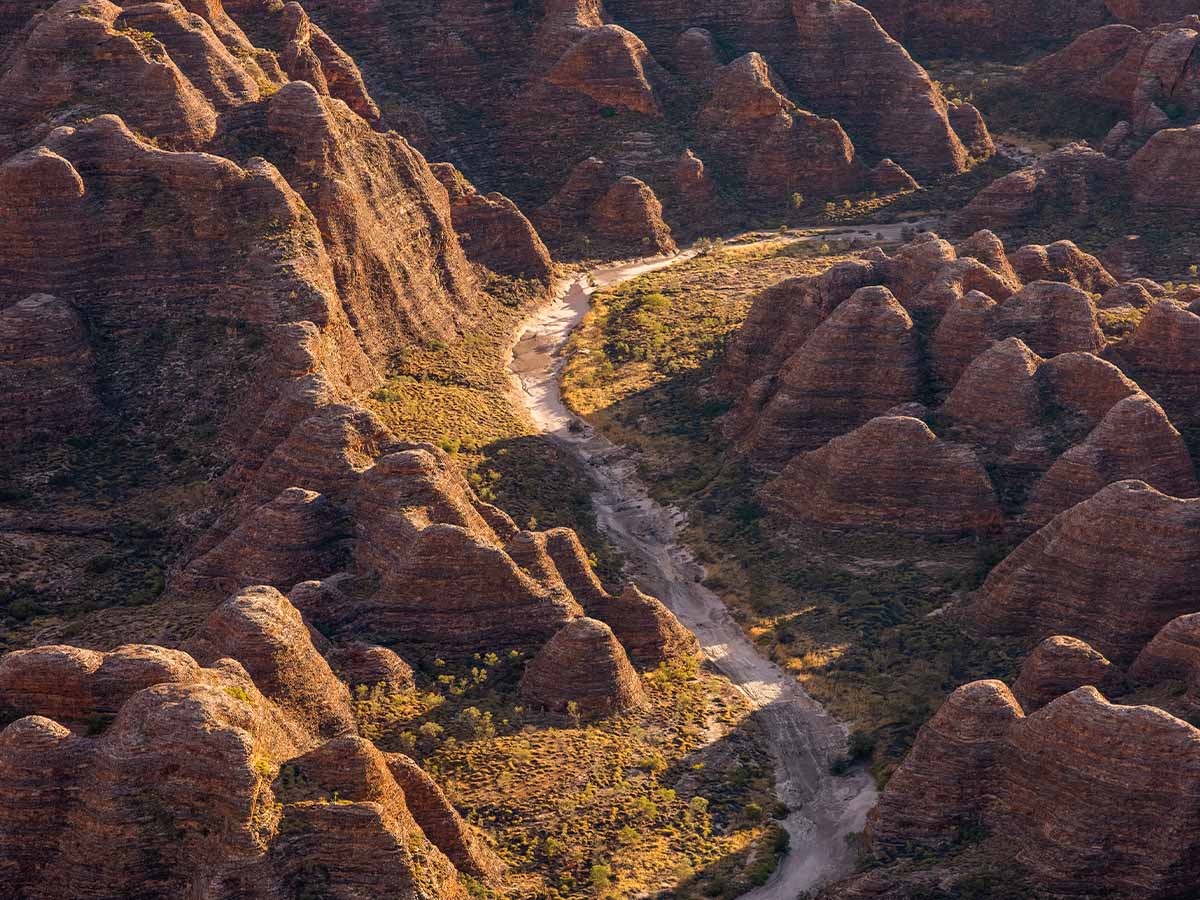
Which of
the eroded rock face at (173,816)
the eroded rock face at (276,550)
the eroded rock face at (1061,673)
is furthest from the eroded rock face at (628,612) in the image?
the eroded rock face at (173,816)

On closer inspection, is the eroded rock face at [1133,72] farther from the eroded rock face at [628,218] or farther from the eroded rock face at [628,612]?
the eroded rock face at [628,612]

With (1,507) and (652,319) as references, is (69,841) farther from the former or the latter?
(652,319)

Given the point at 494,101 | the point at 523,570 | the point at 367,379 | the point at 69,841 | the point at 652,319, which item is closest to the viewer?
the point at 69,841

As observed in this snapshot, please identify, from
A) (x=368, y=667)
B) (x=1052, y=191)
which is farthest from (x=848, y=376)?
(x=1052, y=191)

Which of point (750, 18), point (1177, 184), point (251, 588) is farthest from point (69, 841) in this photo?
point (750, 18)

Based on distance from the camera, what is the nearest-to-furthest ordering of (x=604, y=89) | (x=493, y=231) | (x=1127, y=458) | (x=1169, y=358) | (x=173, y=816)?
(x=173, y=816), (x=1127, y=458), (x=1169, y=358), (x=493, y=231), (x=604, y=89)

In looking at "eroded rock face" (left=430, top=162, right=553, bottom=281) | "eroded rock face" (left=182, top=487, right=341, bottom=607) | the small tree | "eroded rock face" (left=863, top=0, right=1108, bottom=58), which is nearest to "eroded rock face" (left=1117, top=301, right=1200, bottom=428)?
the small tree

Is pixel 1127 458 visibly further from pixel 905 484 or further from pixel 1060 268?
pixel 1060 268
